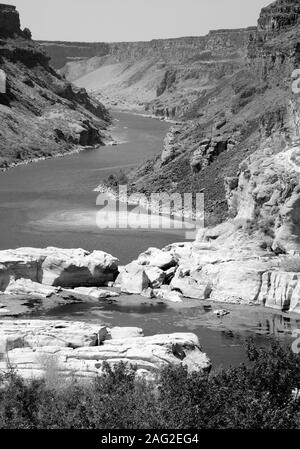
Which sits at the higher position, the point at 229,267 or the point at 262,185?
the point at 262,185

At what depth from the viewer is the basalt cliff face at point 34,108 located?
146 metres

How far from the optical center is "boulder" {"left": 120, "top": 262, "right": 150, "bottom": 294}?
6325 centimetres

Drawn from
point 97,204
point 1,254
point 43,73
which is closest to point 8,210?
point 97,204

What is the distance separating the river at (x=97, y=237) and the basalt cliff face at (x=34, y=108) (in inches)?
218

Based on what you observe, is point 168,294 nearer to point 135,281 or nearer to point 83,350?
point 135,281

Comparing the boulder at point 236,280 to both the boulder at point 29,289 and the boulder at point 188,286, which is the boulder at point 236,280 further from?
the boulder at point 29,289

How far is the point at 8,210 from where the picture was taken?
312 ft

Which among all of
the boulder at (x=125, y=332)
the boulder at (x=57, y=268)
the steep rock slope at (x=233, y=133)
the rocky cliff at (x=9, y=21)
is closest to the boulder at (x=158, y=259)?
the boulder at (x=57, y=268)

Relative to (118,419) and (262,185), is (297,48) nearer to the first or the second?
(262,185)

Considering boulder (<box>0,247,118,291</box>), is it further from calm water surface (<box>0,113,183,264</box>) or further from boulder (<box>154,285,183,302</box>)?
calm water surface (<box>0,113,183,264</box>)

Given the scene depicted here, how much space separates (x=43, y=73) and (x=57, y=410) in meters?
159

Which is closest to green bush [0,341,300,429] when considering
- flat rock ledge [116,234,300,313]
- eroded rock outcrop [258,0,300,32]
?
flat rock ledge [116,234,300,313]

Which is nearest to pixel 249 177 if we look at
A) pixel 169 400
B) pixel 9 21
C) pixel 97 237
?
pixel 97 237

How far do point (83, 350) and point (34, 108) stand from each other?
400ft
